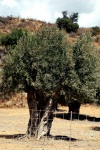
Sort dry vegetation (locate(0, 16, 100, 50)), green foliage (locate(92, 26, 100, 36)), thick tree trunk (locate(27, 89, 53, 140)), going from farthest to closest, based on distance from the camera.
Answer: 1. green foliage (locate(92, 26, 100, 36))
2. dry vegetation (locate(0, 16, 100, 50))
3. thick tree trunk (locate(27, 89, 53, 140))

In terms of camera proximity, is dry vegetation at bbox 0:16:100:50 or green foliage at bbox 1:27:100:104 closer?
green foliage at bbox 1:27:100:104

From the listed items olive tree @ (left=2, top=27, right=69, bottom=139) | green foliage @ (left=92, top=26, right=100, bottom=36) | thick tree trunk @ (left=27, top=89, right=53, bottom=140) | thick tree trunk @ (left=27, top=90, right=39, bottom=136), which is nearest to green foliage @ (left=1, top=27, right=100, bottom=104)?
olive tree @ (left=2, top=27, right=69, bottom=139)

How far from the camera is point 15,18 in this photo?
80.2 meters

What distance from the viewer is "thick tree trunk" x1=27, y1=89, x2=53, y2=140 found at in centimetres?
1705

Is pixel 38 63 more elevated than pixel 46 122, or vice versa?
pixel 38 63

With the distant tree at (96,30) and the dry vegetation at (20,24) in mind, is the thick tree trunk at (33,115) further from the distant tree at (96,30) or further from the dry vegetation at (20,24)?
the distant tree at (96,30)

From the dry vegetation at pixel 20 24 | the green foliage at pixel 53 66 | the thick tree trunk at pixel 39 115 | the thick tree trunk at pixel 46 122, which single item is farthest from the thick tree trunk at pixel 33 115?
the dry vegetation at pixel 20 24

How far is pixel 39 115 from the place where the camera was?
17.2 m

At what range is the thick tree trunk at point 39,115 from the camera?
671 inches

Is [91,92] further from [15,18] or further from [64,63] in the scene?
[15,18]

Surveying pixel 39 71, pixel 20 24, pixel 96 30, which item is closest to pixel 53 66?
pixel 39 71

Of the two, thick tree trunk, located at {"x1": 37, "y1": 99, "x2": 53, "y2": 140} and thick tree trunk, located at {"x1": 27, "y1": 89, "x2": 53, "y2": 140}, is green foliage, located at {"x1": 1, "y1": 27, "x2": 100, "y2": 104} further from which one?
thick tree trunk, located at {"x1": 37, "y1": 99, "x2": 53, "y2": 140}

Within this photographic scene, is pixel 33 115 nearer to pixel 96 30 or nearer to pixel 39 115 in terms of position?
pixel 39 115

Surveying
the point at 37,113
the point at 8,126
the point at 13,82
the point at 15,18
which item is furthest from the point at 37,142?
the point at 15,18
